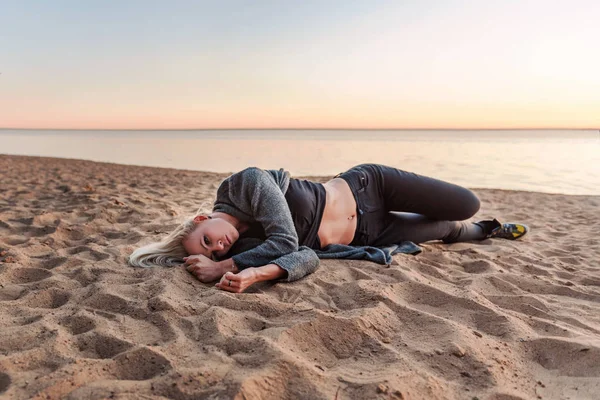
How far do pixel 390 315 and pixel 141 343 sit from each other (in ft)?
3.92

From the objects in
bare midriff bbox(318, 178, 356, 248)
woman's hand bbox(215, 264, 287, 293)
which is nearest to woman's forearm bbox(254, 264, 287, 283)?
woman's hand bbox(215, 264, 287, 293)

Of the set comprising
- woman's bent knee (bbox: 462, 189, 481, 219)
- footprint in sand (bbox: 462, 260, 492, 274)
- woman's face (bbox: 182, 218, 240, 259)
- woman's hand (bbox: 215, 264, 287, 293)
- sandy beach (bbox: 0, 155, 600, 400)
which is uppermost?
woman's bent knee (bbox: 462, 189, 481, 219)

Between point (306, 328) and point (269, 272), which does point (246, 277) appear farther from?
point (306, 328)

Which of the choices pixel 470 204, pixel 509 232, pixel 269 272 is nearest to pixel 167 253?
pixel 269 272

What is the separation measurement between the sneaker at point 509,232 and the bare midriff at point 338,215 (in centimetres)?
167

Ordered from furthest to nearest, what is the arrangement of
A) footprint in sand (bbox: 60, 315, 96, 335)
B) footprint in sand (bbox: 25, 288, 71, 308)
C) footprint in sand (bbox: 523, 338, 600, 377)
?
footprint in sand (bbox: 25, 288, 71, 308) → footprint in sand (bbox: 60, 315, 96, 335) → footprint in sand (bbox: 523, 338, 600, 377)

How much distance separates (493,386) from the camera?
1607mm

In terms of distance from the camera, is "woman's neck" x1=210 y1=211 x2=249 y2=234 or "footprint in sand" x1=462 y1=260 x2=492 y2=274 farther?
"footprint in sand" x1=462 y1=260 x2=492 y2=274

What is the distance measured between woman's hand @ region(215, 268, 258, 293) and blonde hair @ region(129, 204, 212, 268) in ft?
1.68

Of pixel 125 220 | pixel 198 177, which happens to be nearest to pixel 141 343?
pixel 125 220

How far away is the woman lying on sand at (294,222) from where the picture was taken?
273 centimetres

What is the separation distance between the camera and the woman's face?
2836 mm

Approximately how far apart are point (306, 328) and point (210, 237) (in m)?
1.12

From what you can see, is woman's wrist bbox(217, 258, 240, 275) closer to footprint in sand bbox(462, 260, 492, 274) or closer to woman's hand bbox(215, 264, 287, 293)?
woman's hand bbox(215, 264, 287, 293)
